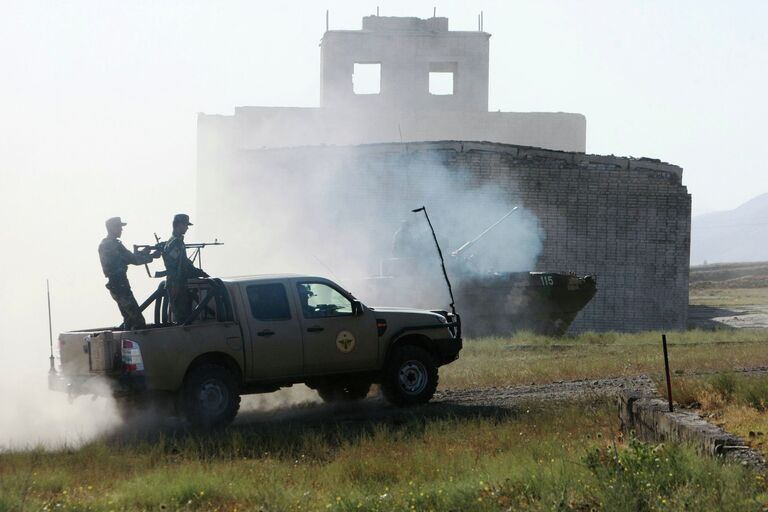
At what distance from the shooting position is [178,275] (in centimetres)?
1389

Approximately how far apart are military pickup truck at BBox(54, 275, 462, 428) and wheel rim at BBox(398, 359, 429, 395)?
0.04 feet

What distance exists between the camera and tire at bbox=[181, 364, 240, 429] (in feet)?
43.4

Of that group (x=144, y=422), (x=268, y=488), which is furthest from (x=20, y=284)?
(x=268, y=488)

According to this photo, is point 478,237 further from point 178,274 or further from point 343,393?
point 178,274

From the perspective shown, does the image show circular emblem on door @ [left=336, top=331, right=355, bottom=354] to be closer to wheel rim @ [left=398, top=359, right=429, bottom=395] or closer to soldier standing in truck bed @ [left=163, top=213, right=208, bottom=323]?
wheel rim @ [left=398, top=359, right=429, bottom=395]

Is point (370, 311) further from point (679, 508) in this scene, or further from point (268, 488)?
point (679, 508)

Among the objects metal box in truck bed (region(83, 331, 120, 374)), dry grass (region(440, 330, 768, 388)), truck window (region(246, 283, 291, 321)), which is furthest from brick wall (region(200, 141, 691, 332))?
metal box in truck bed (region(83, 331, 120, 374))

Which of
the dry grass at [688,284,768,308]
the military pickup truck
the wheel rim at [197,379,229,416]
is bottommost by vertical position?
the dry grass at [688,284,768,308]

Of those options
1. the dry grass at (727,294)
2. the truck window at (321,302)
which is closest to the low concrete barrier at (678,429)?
the truck window at (321,302)

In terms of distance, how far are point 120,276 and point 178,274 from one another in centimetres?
80

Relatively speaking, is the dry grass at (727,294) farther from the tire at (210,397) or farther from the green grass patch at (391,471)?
the green grass patch at (391,471)

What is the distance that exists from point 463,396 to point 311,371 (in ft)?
8.72

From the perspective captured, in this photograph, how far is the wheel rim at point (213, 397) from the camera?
43.8ft

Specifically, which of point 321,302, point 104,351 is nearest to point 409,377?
point 321,302
